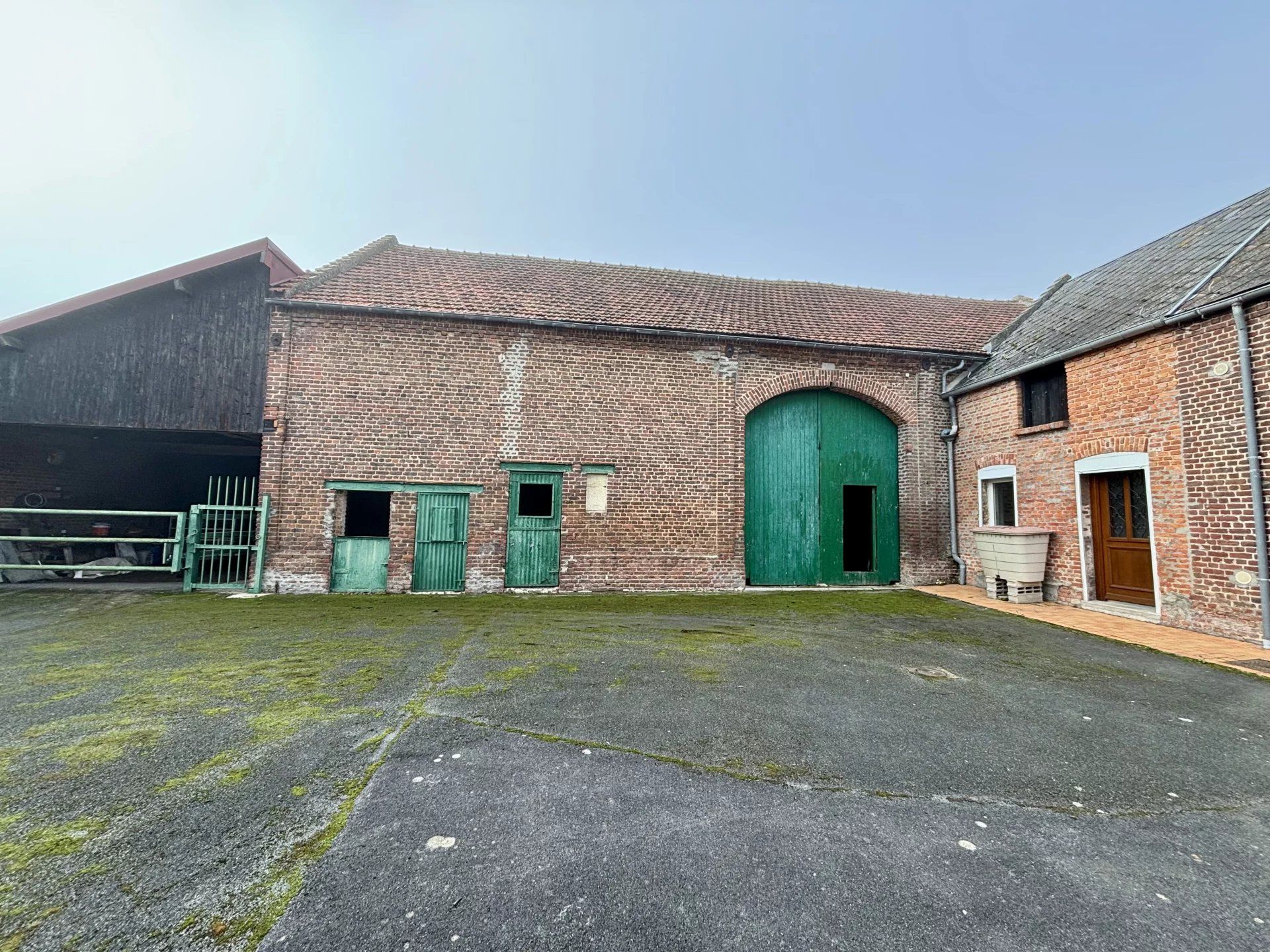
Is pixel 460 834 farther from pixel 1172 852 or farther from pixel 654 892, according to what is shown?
pixel 1172 852

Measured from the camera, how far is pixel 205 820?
2.28 m

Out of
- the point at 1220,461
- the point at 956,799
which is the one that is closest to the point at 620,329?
the point at 956,799

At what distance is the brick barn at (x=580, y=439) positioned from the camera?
876cm

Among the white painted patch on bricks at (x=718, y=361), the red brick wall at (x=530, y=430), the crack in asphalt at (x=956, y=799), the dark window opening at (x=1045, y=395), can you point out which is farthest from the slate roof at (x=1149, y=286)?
the crack in asphalt at (x=956, y=799)

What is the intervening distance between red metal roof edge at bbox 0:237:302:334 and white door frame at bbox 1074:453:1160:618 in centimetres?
1446

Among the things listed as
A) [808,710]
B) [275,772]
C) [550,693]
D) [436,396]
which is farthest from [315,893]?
[436,396]

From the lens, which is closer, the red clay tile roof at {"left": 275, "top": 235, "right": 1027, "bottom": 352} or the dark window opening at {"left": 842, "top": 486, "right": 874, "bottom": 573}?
the red clay tile roof at {"left": 275, "top": 235, "right": 1027, "bottom": 352}

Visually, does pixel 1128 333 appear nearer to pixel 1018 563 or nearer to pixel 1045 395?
pixel 1045 395

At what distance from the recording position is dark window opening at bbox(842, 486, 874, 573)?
34.1 ft

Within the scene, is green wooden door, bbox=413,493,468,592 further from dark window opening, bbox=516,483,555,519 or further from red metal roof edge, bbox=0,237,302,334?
red metal roof edge, bbox=0,237,302,334

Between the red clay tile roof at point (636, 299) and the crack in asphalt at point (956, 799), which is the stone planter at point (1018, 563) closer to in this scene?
the red clay tile roof at point (636, 299)

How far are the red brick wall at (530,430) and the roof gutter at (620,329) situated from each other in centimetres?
14

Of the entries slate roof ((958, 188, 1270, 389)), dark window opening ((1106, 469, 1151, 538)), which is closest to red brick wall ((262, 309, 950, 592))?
dark window opening ((1106, 469, 1151, 538))

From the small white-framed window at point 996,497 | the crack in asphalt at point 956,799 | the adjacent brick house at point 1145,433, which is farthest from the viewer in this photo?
the small white-framed window at point 996,497
